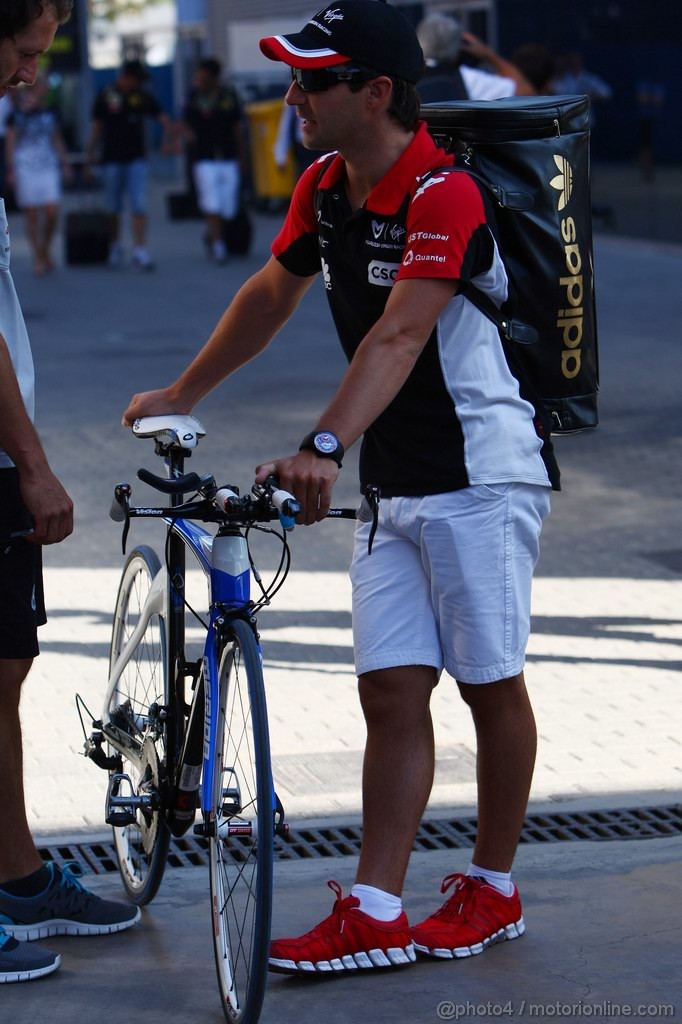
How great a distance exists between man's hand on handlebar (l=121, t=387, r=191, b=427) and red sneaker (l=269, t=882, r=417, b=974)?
1175mm

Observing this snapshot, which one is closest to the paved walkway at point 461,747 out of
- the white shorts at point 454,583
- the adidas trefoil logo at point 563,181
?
the white shorts at point 454,583

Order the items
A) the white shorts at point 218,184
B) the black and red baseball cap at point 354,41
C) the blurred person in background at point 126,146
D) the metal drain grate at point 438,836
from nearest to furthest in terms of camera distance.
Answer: the black and red baseball cap at point 354,41 → the metal drain grate at point 438,836 → the blurred person in background at point 126,146 → the white shorts at point 218,184

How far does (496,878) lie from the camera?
3.79 m

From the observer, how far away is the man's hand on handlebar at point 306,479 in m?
3.19

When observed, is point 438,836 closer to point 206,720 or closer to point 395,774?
point 395,774

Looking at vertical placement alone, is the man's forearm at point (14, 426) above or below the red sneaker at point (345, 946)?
above

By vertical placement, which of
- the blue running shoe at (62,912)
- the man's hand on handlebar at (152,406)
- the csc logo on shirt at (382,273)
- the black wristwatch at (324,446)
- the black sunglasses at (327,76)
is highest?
the black sunglasses at (327,76)

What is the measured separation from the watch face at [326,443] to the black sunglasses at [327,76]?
741mm

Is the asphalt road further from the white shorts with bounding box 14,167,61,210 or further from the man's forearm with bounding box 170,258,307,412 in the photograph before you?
the man's forearm with bounding box 170,258,307,412

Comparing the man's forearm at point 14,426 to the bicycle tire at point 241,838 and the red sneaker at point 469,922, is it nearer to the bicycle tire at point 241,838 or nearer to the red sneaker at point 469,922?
the bicycle tire at point 241,838

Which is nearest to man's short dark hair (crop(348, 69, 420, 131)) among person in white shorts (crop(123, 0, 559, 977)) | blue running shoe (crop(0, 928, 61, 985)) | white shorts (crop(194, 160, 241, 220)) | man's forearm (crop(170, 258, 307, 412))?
person in white shorts (crop(123, 0, 559, 977))

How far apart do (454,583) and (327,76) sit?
3.54ft

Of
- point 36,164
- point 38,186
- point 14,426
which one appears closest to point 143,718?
point 14,426

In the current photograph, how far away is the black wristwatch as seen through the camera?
324cm
